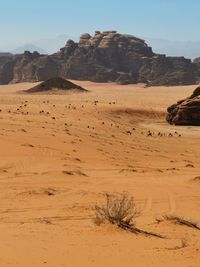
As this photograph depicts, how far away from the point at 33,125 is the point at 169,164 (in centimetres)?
596

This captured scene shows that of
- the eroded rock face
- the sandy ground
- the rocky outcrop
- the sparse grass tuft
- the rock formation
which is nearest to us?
the sandy ground

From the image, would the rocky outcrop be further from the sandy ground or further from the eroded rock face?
the sandy ground

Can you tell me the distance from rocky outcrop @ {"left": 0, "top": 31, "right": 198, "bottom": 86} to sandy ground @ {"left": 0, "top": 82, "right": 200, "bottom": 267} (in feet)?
143

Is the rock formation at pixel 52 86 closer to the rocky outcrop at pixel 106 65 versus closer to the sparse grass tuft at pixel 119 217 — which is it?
the rocky outcrop at pixel 106 65

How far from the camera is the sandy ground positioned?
19.4 feet

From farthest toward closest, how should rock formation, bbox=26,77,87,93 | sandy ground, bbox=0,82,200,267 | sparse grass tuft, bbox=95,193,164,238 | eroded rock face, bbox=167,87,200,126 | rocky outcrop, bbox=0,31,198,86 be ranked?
rocky outcrop, bbox=0,31,198,86
rock formation, bbox=26,77,87,93
eroded rock face, bbox=167,87,200,126
sparse grass tuft, bbox=95,193,164,238
sandy ground, bbox=0,82,200,267

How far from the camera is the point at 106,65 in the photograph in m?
71.5

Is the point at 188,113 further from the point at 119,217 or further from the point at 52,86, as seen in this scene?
the point at 52,86

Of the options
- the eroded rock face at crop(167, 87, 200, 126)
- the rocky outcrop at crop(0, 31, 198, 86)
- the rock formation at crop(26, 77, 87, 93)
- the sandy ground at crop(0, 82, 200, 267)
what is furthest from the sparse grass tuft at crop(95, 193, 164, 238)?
the rocky outcrop at crop(0, 31, 198, 86)

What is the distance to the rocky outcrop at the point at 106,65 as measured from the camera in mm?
65875

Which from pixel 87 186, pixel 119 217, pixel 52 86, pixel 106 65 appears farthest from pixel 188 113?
pixel 106 65

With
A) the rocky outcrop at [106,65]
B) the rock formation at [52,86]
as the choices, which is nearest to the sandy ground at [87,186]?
the rock formation at [52,86]

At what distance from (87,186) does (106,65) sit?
61.9 meters

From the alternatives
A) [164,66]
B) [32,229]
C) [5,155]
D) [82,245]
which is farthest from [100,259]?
[164,66]
